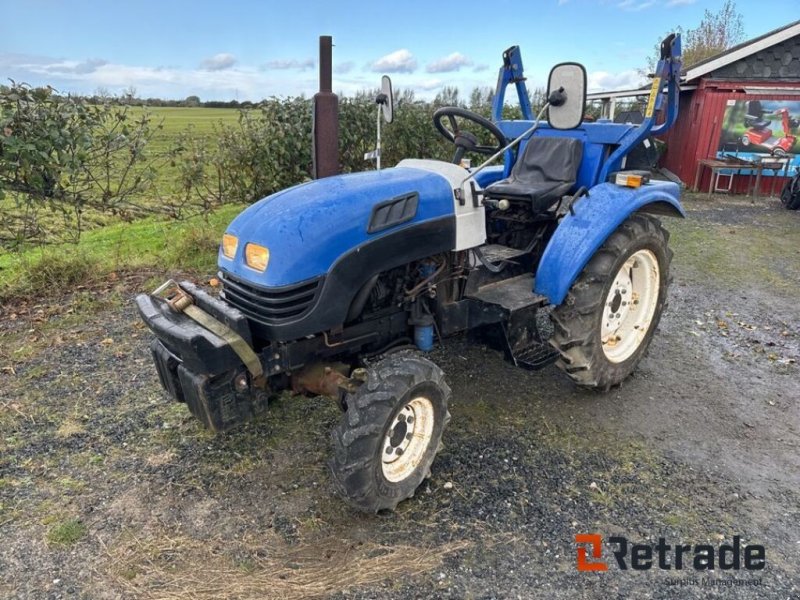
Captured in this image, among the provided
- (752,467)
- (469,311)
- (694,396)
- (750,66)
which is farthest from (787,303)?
(750,66)

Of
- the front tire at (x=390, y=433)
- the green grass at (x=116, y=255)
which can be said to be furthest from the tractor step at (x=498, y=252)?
the green grass at (x=116, y=255)

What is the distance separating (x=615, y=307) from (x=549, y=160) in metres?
0.98

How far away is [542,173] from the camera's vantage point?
11.8 ft

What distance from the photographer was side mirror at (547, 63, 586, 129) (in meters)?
2.70

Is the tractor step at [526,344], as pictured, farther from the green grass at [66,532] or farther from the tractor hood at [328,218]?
the green grass at [66,532]

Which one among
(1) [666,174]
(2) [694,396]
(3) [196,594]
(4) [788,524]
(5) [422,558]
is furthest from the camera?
(1) [666,174]

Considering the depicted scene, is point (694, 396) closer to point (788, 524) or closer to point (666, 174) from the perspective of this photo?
point (788, 524)

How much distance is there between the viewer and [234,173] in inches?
258

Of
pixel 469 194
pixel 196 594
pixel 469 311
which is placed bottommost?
pixel 196 594

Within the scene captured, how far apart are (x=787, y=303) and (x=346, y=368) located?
14.6ft

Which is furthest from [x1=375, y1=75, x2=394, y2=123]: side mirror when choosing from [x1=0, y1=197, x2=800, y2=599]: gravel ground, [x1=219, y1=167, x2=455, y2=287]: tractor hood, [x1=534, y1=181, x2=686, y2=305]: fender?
[x1=0, y1=197, x2=800, y2=599]: gravel ground

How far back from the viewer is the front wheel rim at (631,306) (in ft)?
11.8

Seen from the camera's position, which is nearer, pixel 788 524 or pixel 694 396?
pixel 788 524

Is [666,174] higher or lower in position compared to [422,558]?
higher
